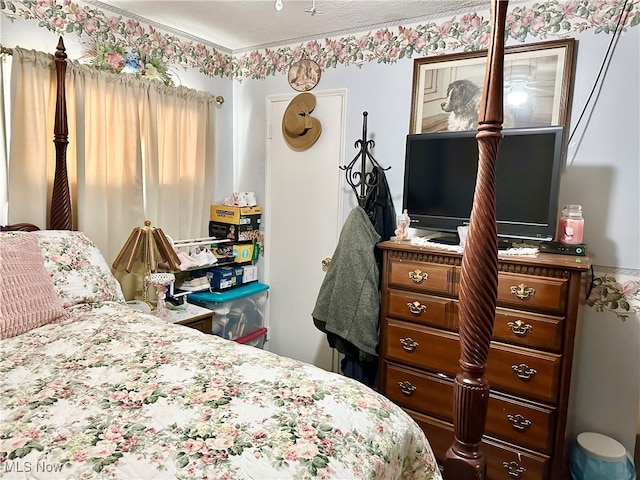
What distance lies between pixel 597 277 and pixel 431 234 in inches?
34.7

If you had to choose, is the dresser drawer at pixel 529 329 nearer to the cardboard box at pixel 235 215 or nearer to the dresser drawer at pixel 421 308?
the dresser drawer at pixel 421 308

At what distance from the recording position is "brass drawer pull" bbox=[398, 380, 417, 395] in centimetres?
226

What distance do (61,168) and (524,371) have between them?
2466 millimetres

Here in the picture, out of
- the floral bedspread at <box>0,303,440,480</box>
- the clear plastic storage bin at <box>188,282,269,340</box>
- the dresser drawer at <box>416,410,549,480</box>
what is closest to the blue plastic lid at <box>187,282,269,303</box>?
the clear plastic storage bin at <box>188,282,269,340</box>

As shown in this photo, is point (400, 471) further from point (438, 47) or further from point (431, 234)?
point (438, 47)

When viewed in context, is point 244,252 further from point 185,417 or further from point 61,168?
point 185,417

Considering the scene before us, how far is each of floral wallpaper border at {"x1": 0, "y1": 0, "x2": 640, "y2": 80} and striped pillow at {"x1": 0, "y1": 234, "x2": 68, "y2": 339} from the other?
4.12 ft

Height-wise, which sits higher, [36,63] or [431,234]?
[36,63]

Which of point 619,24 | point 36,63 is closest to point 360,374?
point 619,24

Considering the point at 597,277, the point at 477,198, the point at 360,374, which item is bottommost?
the point at 360,374

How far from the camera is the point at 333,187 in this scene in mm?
3020

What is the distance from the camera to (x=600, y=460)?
2.03 metres

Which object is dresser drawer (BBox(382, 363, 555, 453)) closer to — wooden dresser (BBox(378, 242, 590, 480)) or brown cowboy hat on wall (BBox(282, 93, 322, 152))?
wooden dresser (BBox(378, 242, 590, 480))

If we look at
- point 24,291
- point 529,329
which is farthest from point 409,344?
point 24,291
